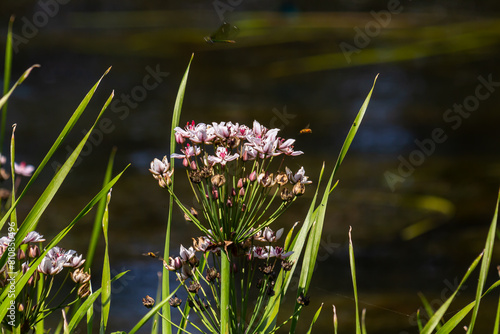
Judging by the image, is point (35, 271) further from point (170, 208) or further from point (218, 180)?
point (218, 180)

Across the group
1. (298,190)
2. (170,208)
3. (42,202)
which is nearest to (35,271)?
(42,202)

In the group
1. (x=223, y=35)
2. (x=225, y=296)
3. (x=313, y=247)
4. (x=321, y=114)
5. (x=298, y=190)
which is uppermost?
(x=321, y=114)

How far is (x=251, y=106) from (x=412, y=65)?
10.2 feet

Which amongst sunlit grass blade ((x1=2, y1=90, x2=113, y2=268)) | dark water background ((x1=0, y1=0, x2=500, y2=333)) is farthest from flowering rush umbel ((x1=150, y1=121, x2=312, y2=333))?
dark water background ((x1=0, y1=0, x2=500, y2=333))

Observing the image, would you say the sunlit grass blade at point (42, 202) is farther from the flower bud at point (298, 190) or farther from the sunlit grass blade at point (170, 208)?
the flower bud at point (298, 190)

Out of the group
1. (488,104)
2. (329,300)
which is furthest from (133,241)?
(488,104)

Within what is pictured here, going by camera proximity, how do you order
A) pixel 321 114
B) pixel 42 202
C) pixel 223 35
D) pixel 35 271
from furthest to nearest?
pixel 321 114
pixel 223 35
pixel 35 271
pixel 42 202

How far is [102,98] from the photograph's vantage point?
7.27 metres

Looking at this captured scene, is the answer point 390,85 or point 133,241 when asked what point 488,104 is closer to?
point 390,85

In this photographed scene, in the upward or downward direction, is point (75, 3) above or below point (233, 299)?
above

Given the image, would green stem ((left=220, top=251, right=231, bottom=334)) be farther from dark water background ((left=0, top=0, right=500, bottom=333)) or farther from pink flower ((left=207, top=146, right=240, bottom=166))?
dark water background ((left=0, top=0, right=500, bottom=333))

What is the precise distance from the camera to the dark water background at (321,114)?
4.11 metres

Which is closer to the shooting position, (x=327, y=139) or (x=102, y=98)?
(x=327, y=139)

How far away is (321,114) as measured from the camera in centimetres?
707
